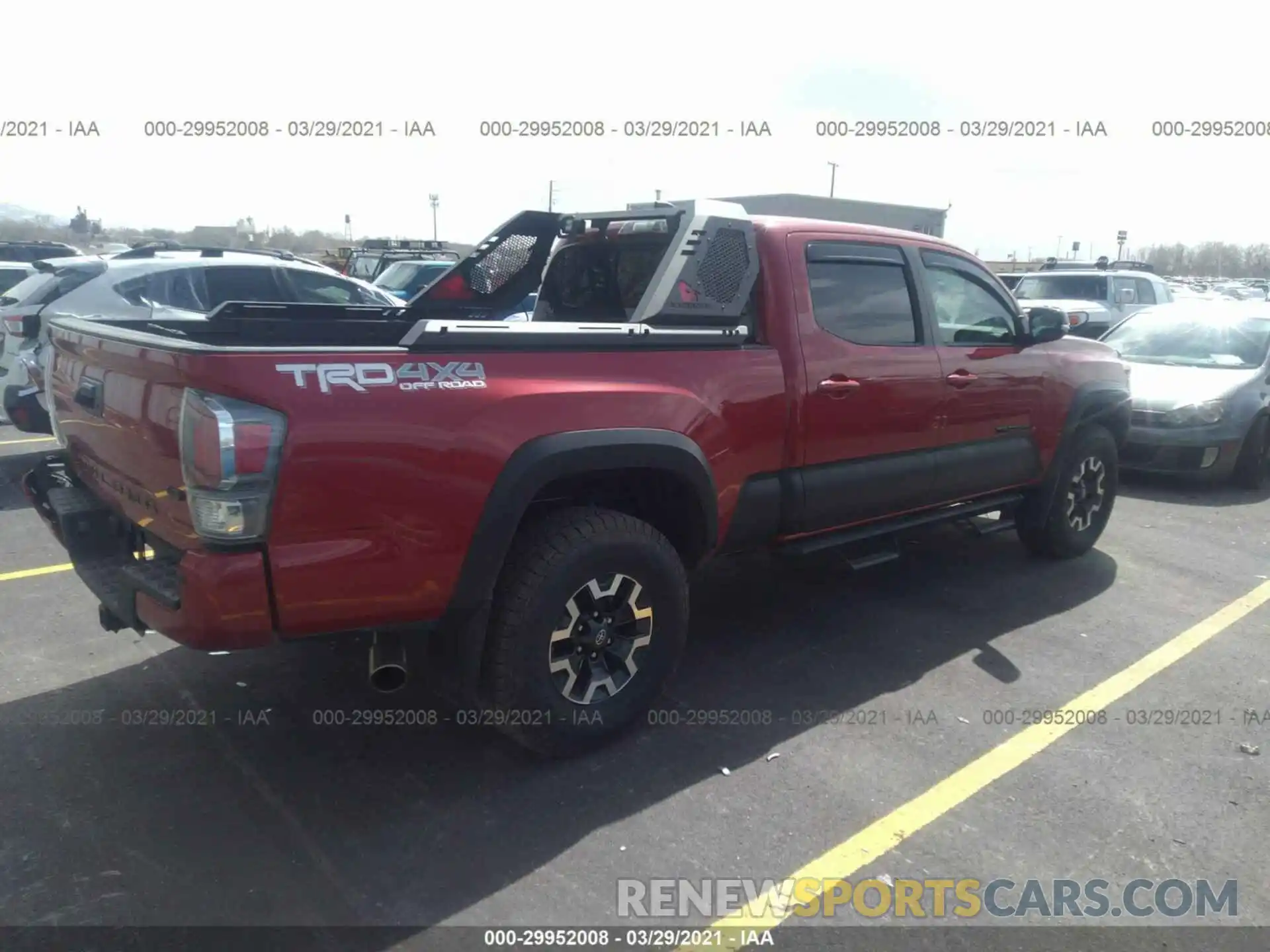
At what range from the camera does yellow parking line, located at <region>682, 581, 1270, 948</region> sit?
2779mm

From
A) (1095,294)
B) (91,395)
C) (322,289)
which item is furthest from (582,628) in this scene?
(1095,294)

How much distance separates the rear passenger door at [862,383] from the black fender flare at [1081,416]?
127 cm

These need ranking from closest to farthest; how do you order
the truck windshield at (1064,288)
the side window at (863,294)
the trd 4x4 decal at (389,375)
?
the trd 4x4 decal at (389,375) < the side window at (863,294) < the truck windshield at (1064,288)

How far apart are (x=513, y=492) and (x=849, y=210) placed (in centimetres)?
2553

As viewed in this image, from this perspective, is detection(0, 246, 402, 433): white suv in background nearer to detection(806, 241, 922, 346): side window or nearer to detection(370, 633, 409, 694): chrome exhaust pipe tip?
detection(806, 241, 922, 346): side window

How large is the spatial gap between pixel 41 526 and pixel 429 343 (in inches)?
187

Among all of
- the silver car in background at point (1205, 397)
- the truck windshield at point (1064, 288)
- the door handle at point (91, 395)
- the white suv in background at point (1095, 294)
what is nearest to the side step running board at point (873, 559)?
the door handle at point (91, 395)

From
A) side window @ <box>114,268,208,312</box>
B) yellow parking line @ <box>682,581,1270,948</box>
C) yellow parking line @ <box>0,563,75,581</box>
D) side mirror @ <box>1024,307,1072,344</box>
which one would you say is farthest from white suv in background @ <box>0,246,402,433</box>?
yellow parking line @ <box>682,581,1270,948</box>

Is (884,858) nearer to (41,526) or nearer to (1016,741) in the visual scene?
(1016,741)

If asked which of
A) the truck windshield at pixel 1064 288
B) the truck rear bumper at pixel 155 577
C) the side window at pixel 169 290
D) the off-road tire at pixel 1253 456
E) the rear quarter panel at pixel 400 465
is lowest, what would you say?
the off-road tire at pixel 1253 456

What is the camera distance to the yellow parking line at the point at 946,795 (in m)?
2.78

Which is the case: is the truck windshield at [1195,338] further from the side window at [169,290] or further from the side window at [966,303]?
the side window at [169,290]

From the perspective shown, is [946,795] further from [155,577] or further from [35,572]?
[35,572]

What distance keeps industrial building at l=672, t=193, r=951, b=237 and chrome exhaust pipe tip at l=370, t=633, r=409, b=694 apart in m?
22.8
